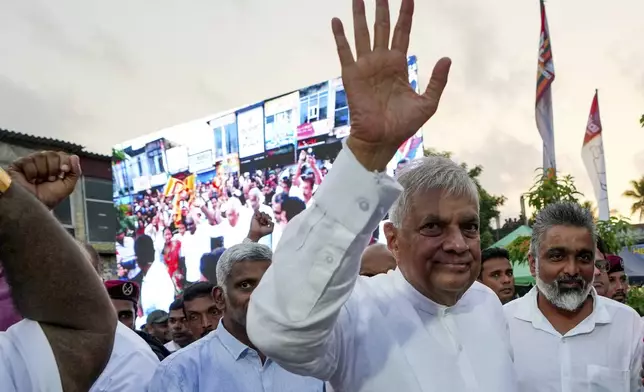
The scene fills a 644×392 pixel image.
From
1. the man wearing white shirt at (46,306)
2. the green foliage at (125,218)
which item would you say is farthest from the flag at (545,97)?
the green foliage at (125,218)

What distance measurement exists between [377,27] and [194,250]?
1239cm

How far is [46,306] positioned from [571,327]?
2.50m

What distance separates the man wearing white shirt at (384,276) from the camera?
1.34 metres

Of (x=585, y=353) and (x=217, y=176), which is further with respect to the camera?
(x=217, y=176)

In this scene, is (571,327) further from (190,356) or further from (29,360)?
(29,360)

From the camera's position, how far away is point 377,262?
4.10m

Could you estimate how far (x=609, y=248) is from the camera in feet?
26.6

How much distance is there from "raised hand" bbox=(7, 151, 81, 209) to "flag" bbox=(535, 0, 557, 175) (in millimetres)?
8998

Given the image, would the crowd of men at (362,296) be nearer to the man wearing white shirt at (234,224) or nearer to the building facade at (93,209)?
the man wearing white shirt at (234,224)

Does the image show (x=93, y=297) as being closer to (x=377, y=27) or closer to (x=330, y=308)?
(x=330, y=308)

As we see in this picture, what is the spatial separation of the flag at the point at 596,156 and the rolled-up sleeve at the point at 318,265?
469 inches

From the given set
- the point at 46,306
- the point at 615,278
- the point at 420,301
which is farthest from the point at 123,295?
the point at 615,278

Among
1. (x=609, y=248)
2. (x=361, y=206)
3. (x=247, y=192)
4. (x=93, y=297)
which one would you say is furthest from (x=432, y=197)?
(x=247, y=192)

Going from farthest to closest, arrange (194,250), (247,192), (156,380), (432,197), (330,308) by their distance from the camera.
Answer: (194,250) < (247,192) < (156,380) < (432,197) < (330,308)
